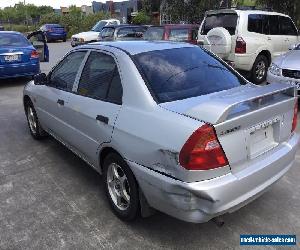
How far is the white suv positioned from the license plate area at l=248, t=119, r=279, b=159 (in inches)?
252

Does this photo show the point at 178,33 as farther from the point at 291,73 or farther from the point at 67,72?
the point at 67,72

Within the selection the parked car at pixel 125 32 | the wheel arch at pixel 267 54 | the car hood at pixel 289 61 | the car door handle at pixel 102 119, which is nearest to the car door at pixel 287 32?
the wheel arch at pixel 267 54

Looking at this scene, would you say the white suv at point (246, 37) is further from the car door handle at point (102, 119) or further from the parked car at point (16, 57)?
the car door handle at point (102, 119)

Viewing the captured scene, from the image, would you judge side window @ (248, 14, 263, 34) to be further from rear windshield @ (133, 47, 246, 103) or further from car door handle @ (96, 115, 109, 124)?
car door handle @ (96, 115, 109, 124)

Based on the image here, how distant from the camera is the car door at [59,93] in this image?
14.6 feet

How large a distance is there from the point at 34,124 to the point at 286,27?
8.12m

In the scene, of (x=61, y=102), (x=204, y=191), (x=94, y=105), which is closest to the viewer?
(x=204, y=191)

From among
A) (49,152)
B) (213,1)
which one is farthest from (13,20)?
(49,152)

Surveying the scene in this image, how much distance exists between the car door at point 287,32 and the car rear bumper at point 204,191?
855cm

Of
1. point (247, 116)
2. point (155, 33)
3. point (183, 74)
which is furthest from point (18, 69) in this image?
point (247, 116)

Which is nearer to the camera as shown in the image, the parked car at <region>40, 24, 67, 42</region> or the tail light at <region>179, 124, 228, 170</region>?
the tail light at <region>179, 124, 228, 170</region>

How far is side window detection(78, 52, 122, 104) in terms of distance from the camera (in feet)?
11.8

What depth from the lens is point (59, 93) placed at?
15.1ft

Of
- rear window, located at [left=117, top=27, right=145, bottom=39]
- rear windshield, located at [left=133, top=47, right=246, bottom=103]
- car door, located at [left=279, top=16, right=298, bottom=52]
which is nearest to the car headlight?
rear windshield, located at [left=133, top=47, right=246, bottom=103]
